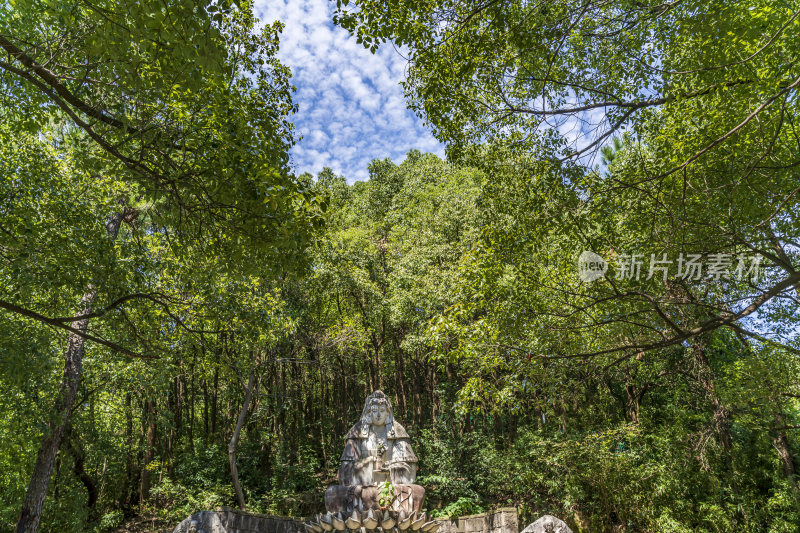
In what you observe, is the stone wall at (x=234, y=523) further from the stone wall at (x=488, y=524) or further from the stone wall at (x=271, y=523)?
the stone wall at (x=488, y=524)

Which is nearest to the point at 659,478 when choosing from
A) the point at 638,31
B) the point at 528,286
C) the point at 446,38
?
the point at 528,286

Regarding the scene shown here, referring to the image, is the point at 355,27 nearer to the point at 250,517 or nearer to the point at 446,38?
the point at 446,38

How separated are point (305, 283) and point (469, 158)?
858 cm

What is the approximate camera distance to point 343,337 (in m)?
12.6

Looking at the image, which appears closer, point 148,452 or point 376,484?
point 376,484

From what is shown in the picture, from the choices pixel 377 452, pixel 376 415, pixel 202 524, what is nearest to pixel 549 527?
pixel 377 452

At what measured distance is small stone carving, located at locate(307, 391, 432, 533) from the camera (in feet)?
21.1

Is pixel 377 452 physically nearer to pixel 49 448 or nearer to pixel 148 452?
pixel 49 448

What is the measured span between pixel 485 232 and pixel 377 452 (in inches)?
178

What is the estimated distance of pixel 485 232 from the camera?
17.2 ft

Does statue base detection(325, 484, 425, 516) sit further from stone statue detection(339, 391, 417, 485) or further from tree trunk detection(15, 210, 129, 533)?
tree trunk detection(15, 210, 129, 533)

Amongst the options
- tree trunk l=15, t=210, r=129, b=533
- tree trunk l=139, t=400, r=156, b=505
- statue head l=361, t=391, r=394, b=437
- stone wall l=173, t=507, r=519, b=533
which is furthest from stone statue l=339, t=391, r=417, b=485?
tree trunk l=139, t=400, r=156, b=505

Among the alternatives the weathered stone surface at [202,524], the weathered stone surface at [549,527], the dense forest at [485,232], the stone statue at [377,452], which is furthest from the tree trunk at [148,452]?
the weathered stone surface at [549,527]

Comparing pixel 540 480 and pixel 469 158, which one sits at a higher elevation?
pixel 469 158
